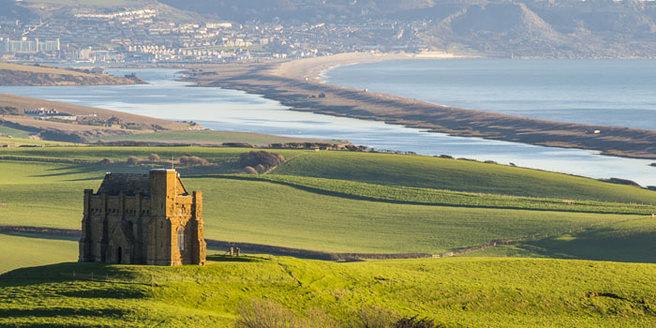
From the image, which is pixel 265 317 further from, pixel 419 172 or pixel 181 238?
pixel 419 172

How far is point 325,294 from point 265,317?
30.5 ft

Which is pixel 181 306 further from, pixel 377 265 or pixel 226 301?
pixel 377 265

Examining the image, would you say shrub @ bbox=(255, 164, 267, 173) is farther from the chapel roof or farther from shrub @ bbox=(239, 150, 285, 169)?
the chapel roof

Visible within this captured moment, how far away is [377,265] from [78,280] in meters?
17.7

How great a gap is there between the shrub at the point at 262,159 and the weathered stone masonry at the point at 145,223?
2760 inches

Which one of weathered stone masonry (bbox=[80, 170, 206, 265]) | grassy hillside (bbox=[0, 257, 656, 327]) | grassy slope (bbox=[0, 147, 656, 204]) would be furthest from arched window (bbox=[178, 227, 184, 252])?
grassy slope (bbox=[0, 147, 656, 204])

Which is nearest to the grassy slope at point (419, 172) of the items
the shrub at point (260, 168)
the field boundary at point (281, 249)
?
the shrub at point (260, 168)

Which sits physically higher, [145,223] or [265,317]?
[145,223]

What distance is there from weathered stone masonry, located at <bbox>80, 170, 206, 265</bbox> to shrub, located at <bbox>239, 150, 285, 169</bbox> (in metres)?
70.1

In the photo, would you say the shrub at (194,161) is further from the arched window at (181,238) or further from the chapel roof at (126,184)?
the arched window at (181,238)

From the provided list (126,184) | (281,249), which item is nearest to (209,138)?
(281,249)

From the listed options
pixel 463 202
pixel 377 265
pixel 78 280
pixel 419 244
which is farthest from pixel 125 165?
pixel 78 280

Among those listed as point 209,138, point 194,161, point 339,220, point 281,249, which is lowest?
point 281,249

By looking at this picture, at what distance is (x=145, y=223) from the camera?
70.1 m
